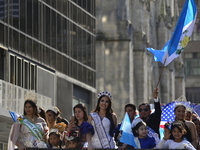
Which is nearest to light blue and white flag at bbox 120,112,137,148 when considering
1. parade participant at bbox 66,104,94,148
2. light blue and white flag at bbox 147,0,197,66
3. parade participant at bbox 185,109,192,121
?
parade participant at bbox 66,104,94,148

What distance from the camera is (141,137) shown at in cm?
1521

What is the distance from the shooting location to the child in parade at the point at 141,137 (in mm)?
15102

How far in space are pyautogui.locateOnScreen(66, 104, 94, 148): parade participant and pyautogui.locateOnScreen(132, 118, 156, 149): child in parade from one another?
2.49 ft

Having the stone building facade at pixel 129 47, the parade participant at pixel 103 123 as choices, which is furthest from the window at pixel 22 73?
the parade participant at pixel 103 123

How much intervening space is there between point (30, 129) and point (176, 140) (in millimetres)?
2545

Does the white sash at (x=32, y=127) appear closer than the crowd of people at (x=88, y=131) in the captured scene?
No

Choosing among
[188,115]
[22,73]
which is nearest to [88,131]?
[188,115]

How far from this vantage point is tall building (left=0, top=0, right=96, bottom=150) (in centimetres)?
3631

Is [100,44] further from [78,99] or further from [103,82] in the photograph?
[78,99]

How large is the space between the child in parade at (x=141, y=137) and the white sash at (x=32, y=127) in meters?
1.62

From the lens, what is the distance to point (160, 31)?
7800 cm

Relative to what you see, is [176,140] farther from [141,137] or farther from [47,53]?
[47,53]

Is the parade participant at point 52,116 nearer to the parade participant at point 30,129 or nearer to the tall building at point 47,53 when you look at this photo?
the parade participant at point 30,129

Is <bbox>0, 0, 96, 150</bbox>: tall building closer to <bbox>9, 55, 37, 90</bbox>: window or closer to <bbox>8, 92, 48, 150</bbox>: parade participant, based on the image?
<bbox>9, 55, 37, 90</bbox>: window
